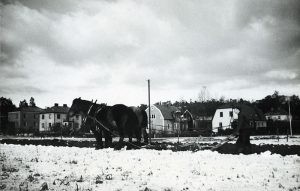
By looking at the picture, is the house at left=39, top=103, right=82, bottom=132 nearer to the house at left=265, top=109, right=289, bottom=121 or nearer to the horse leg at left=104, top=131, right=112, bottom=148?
the house at left=265, top=109, right=289, bottom=121

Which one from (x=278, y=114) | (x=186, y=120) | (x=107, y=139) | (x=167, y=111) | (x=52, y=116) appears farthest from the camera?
(x=52, y=116)

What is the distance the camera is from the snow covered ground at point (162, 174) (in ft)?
23.0

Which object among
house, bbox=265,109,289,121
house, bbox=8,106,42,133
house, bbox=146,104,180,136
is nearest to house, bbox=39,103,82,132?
house, bbox=8,106,42,133

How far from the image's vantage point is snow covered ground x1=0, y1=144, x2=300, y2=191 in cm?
701

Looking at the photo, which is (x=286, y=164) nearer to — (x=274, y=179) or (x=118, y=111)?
(x=274, y=179)

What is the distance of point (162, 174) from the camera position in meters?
8.53

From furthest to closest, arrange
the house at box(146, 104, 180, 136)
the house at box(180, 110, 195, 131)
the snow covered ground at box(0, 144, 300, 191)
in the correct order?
1. the house at box(180, 110, 195, 131)
2. the house at box(146, 104, 180, 136)
3. the snow covered ground at box(0, 144, 300, 191)

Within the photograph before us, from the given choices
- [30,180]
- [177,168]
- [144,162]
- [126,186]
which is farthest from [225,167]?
[30,180]

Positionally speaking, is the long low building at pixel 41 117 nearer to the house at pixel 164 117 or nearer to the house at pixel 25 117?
the house at pixel 25 117

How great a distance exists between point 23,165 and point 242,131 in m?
8.68

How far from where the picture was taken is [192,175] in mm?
8312

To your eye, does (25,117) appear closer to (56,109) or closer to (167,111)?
(56,109)

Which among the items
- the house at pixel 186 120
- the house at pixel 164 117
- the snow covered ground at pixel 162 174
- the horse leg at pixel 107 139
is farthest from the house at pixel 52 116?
the snow covered ground at pixel 162 174

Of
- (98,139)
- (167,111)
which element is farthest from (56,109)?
(98,139)
